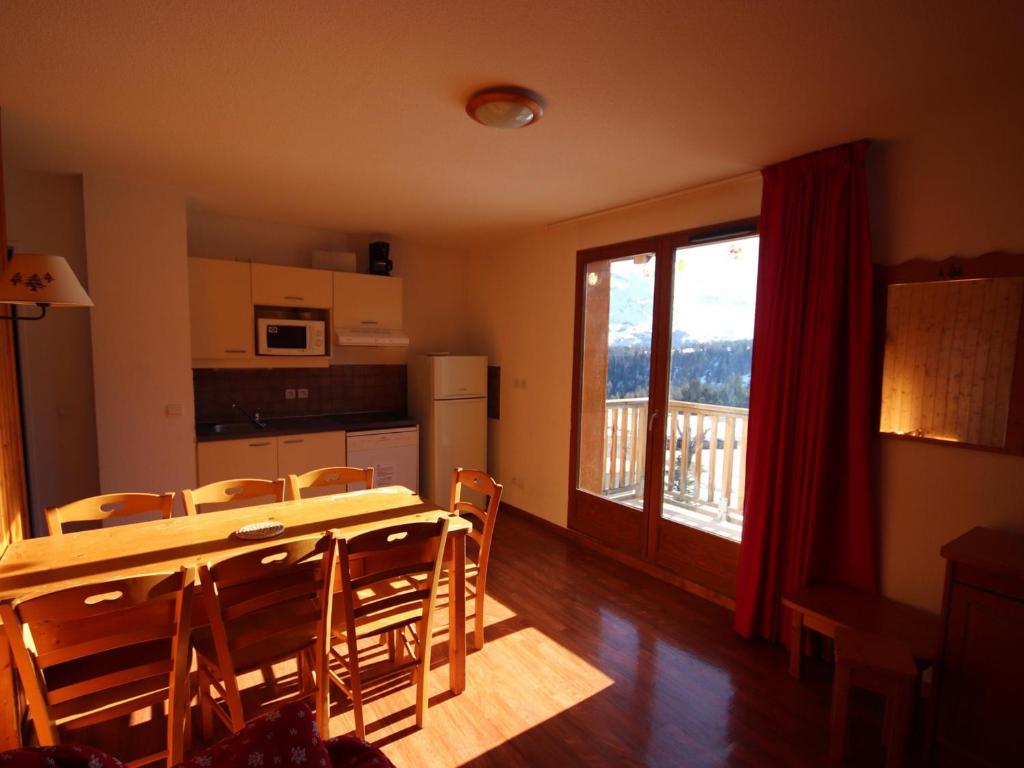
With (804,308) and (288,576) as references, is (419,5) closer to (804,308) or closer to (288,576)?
(288,576)

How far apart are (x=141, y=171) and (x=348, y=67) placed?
201cm

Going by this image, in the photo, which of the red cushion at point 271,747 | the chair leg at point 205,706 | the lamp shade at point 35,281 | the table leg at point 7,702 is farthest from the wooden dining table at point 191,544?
the red cushion at point 271,747

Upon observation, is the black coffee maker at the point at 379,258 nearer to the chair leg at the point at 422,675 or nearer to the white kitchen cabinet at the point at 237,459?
the white kitchen cabinet at the point at 237,459

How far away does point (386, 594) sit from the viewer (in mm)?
2035

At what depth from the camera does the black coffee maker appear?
14.4 feet

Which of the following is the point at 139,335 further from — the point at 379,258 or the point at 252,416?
the point at 379,258

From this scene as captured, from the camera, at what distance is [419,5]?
4.79 feet

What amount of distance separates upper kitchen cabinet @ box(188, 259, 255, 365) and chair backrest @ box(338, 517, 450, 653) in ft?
8.01

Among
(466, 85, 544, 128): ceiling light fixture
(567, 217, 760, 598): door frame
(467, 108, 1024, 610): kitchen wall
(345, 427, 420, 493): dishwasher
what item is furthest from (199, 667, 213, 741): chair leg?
(467, 108, 1024, 610): kitchen wall

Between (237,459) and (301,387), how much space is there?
89 cm

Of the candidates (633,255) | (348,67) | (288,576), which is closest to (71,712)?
(288,576)

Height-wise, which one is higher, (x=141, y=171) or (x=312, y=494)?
(x=141, y=171)

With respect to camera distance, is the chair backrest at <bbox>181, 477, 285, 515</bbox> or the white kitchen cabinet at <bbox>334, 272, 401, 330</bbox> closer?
the chair backrest at <bbox>181, 477, 285, 515</bbox>

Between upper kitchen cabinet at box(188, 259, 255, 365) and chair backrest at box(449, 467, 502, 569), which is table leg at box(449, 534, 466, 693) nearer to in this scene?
chair backrest at box(449, 467, 502, 569)
